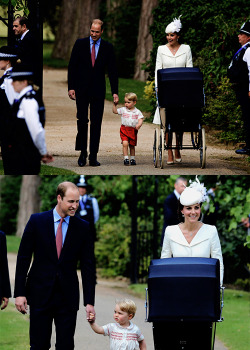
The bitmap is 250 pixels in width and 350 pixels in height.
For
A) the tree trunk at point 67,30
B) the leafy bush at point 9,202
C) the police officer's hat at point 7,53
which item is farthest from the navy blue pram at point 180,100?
the tree trunk at point 67,30

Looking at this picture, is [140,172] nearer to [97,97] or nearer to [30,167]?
[97,97]

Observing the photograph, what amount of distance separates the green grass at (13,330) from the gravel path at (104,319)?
0.33 meters

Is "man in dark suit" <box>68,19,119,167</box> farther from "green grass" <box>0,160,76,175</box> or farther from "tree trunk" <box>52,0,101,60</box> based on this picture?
"tree trunk" <box>52,0,101,60</box>

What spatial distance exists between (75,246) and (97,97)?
4269 millimetres

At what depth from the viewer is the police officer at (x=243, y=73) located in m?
12.0

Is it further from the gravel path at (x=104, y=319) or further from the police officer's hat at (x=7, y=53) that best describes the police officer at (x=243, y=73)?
the police officer's hat at (x=7, y=53)

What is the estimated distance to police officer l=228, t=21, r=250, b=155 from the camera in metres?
12.0

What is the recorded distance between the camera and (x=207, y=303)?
24.1 feet

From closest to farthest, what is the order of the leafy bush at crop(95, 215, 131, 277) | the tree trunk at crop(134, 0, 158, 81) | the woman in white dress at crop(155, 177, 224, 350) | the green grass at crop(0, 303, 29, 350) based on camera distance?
the woman in white dress at crop(155, 177, 224, 350)
the green grass at crop(0, 303, 29, 350)
the leafy bush at crop(95, 215, 131, 277)
the tree trunk at crop(134, 0, 158, 81)

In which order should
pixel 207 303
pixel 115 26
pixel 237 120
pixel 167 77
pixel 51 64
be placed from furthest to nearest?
pixel 51 64 → pixel 115 26 → pixel 237 120 → pixel 167 77 → pixel 207 303

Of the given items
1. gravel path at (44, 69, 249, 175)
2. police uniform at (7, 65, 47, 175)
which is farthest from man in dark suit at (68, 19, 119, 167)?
police uniform at (7, 65, 47, 175)

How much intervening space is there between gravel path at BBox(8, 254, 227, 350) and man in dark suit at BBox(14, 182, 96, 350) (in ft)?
6.08

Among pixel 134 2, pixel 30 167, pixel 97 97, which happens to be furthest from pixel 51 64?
pixel 30 167

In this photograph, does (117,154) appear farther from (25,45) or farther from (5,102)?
(5,102)
